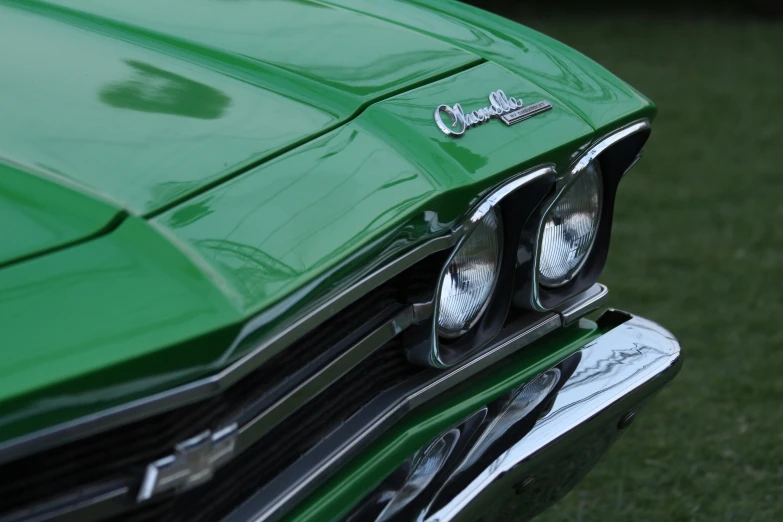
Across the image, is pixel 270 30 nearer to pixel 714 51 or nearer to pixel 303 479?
pixel 303 479

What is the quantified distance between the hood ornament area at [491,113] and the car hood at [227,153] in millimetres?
17

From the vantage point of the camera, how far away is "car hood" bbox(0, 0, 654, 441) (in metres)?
1.07

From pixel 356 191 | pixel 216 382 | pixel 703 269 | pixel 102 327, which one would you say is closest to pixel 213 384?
pixel 216 382

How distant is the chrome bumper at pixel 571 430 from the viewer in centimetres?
152

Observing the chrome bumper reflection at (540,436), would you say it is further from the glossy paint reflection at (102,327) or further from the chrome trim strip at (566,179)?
the glossy paint reflection at (102,327)

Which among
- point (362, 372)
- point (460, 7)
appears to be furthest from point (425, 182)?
point (460, 7)

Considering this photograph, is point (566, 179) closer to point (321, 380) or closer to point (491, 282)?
point (491, 282)

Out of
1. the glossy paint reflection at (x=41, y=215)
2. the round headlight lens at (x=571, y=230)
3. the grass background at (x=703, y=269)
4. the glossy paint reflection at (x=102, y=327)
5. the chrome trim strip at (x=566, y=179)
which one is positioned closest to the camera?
the glossy paint reflection at (x=102, y=327)

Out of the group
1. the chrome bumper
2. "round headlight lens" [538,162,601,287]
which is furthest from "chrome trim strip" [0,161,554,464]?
"round headlight lens" [538,162,601,287]

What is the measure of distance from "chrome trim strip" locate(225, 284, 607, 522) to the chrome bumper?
99mm

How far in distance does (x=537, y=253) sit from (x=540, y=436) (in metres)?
0.30

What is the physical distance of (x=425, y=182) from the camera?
4.74 feet

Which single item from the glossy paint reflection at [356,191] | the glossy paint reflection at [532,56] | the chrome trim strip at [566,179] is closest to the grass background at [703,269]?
the chrome trim strip at [566,179]

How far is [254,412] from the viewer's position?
1253 millimetres
